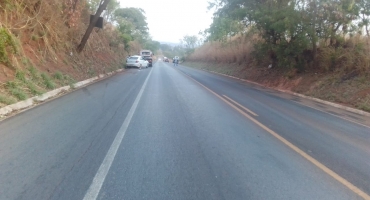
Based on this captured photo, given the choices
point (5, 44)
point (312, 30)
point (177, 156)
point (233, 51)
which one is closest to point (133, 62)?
point (233, 51)

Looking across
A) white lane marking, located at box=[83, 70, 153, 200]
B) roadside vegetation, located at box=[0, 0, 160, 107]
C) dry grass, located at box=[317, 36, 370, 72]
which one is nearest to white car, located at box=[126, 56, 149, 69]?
roadside vegetation, located at box=[0, 0, 160, 107]

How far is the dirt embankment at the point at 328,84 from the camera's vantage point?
1620 centimetres

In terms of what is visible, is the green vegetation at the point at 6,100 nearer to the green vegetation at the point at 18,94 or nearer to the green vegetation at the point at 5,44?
the green vegetation at the point at 18,94

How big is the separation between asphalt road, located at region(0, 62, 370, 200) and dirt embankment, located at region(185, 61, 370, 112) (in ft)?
18.8

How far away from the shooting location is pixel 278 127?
9.31 m

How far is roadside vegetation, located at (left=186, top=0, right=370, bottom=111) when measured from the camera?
18.1 metres

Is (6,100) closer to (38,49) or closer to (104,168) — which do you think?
(104,168)

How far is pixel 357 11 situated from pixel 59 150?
708 inches

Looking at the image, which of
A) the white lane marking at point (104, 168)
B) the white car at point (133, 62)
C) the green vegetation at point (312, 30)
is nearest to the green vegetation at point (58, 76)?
the white lane marking at point (104, 168)

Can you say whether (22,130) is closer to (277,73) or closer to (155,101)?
(155,101)

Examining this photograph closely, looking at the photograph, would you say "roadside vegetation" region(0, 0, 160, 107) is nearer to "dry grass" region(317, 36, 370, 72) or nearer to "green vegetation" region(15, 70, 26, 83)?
"green vegetation" region(15, 70, 26, 83)

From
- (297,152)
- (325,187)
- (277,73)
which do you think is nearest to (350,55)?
(277,73)

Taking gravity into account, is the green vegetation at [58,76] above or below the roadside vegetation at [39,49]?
below

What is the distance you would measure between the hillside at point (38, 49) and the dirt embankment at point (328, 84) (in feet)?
42.1
